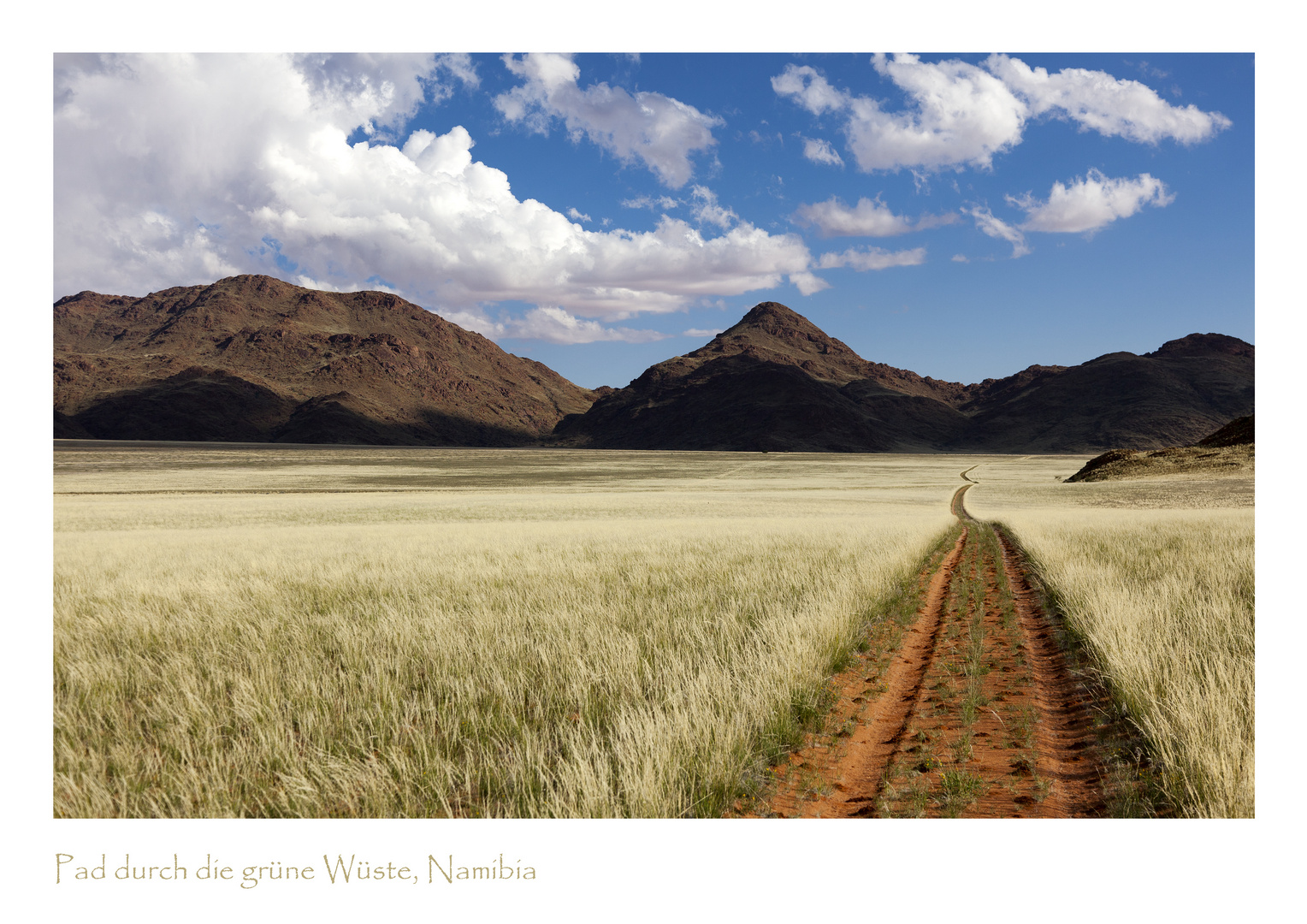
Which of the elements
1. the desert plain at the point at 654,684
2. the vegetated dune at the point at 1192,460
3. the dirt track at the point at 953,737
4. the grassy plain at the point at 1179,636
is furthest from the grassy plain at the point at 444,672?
the vegetated dune at the point at 1192,460

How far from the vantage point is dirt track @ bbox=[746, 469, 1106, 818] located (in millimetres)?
3684

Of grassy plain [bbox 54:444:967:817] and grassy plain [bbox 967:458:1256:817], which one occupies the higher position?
grassy plain [bbox 967:458:1256:817]

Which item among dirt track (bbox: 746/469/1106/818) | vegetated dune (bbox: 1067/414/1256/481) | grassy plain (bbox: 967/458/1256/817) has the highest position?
vegetated dune (bbox: 1067/414/1256/481)

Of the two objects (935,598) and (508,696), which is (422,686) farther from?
(935,598)

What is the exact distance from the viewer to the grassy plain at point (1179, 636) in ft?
12.0

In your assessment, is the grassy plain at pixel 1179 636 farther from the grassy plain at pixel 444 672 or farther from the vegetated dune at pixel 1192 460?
the vegetated dune at pixel 1192 460

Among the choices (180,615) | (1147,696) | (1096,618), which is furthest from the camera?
(180,615)

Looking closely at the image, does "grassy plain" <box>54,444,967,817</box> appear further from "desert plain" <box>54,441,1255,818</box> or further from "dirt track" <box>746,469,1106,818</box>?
"dirt track" <box>746,469,1106,818</box>

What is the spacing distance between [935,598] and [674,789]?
7.55 meters

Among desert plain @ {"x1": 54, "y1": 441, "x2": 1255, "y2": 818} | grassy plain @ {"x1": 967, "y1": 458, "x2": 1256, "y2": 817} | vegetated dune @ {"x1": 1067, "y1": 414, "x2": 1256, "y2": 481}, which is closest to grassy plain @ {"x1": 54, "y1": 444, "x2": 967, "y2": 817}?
desert plain @ {"x1": 54, "y1": 441, "x2": 1255, "y2": 818}

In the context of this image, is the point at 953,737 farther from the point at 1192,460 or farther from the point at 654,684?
the point at 1192,460

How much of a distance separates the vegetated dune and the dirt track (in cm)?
5699
